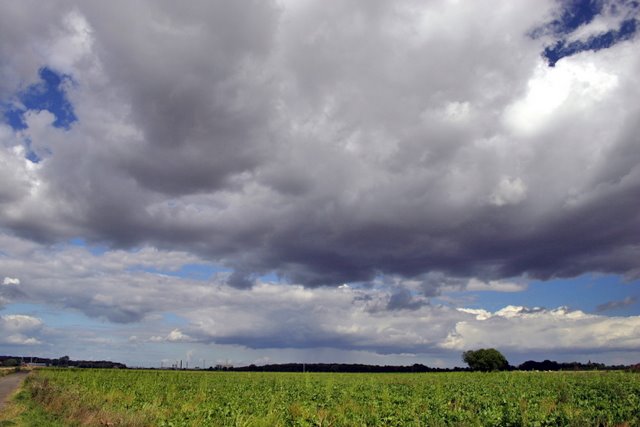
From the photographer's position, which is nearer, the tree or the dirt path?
the dirt path

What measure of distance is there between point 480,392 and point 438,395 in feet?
12.5

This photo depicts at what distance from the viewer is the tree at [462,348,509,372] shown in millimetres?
→ 145250

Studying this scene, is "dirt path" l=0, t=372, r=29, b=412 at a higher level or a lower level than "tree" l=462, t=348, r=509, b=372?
lower

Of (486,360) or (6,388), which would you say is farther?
(486,360)

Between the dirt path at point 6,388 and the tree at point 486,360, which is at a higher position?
the tree at point 486,360

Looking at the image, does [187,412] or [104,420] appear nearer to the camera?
[104,420]

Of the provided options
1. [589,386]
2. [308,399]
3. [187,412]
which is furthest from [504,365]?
[187,412]

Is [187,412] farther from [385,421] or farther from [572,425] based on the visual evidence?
[572,425]

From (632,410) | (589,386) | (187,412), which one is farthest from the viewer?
(589,386)

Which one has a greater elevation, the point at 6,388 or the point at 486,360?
the point at 486,360

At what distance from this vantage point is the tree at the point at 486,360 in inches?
5719

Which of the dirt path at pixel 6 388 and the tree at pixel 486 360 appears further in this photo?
the tree at pixel 486 360

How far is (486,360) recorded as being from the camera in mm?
146250

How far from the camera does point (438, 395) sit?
111 ft
